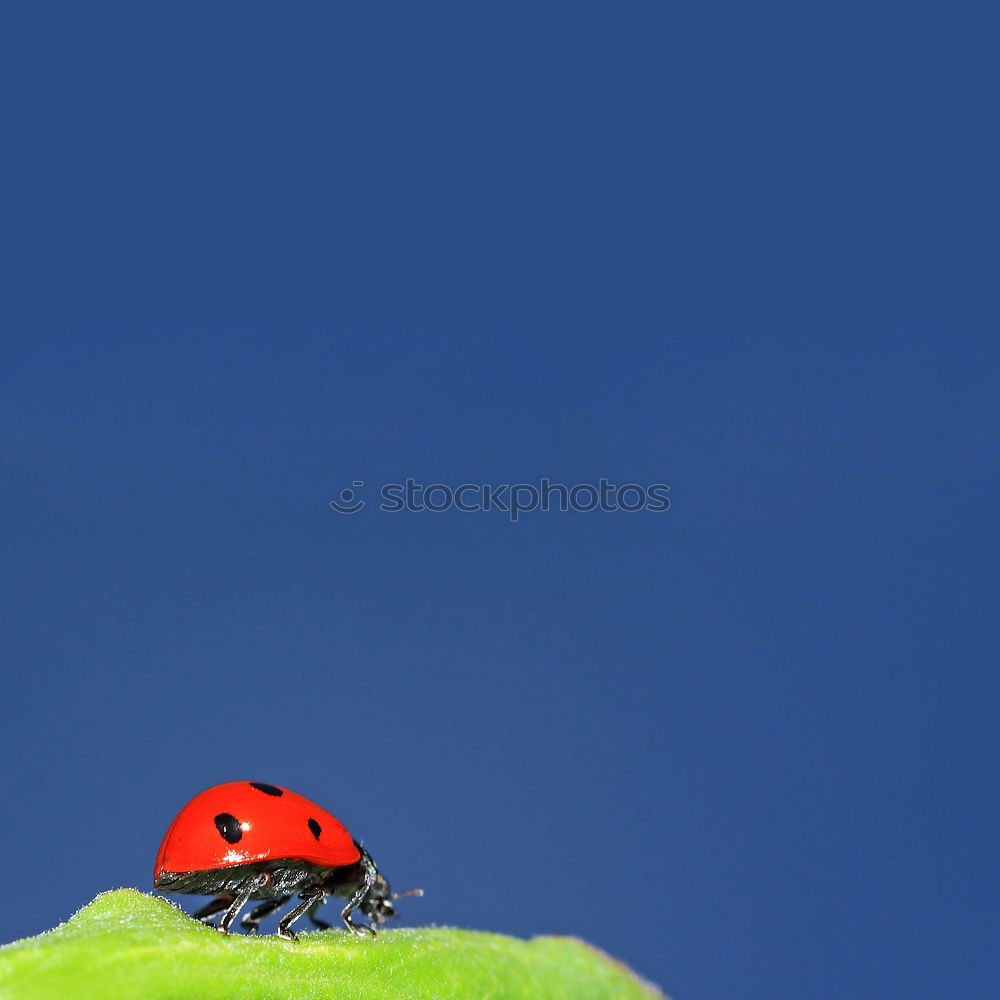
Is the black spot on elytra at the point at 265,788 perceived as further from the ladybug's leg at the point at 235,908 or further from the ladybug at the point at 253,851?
the ladybug's leg at the point at 235,908

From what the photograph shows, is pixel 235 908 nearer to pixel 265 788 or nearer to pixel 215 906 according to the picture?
pixel 215 906

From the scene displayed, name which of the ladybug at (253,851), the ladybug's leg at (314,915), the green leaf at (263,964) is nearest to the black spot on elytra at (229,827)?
the ladybug at (253,851)

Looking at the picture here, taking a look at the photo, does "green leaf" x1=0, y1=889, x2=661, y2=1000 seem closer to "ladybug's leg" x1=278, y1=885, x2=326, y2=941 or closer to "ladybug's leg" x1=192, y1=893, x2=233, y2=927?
"ladybug's leg" x1=278, y1=885, x2=326, y2=941

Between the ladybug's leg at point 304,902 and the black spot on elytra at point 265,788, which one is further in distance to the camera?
the black spot on elytra at point 265,788

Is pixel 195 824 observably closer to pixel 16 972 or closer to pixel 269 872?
pixel 269 872

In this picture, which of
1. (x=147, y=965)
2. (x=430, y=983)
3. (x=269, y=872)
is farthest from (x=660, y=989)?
(x=147, y=965)

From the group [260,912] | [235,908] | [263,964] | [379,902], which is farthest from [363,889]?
[263,964]
